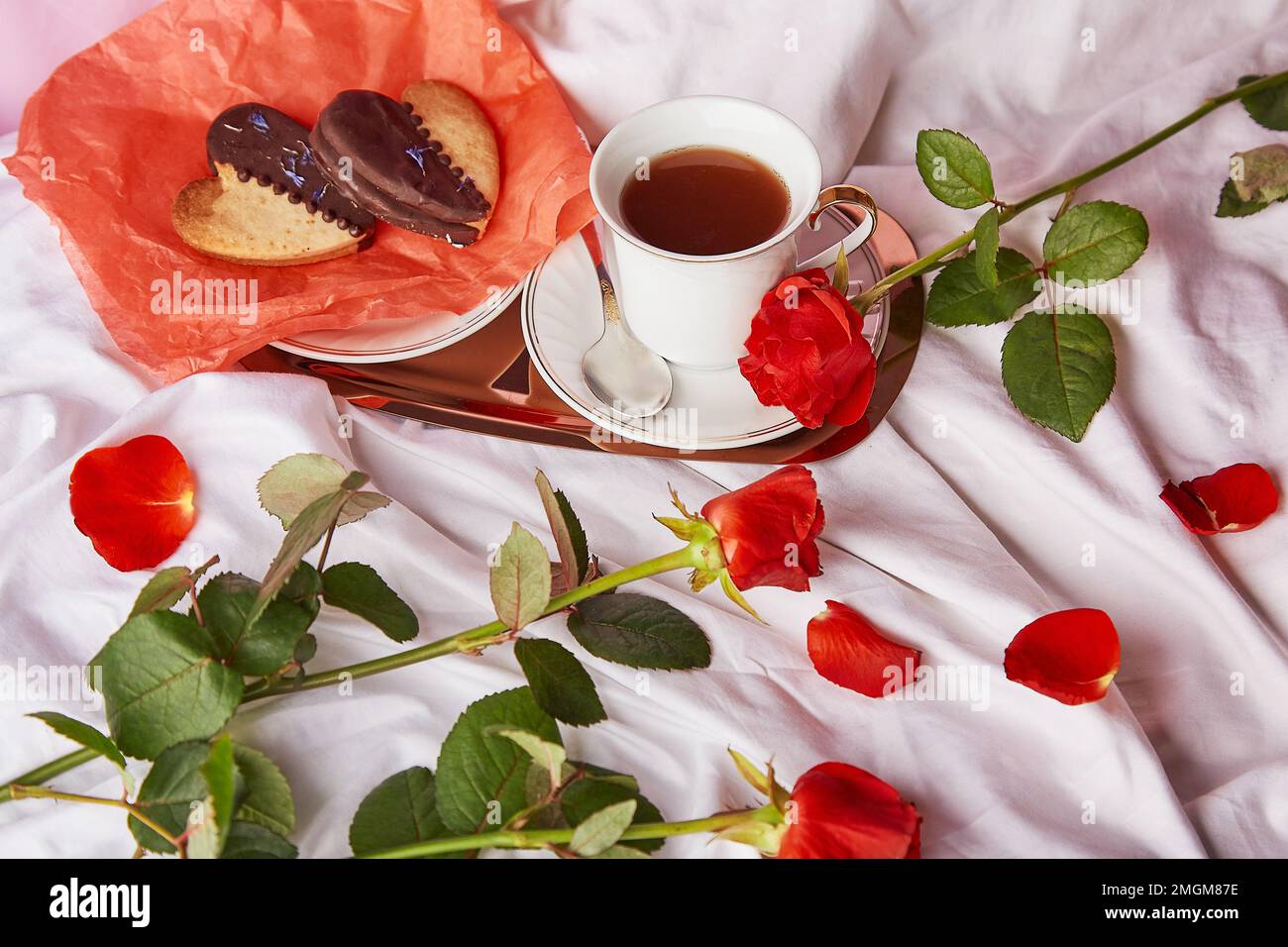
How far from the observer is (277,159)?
100cm

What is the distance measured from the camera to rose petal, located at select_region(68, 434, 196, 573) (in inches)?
31.0

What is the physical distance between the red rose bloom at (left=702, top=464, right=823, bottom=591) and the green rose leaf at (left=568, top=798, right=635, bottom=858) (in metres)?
0.17

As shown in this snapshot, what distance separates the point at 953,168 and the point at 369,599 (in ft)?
1.91

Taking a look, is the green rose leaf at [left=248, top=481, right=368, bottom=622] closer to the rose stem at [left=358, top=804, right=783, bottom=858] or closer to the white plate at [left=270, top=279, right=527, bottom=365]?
the rose stem at [left=358, top=804, right=783, bottom=858]

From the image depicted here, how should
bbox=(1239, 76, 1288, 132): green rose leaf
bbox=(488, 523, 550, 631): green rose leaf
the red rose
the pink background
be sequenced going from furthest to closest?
the pink background
bbox=(1239, 76, 1288, 132): green rose leaf
the red rose
bbox=(488, 523, 550, 631): green rose leaf

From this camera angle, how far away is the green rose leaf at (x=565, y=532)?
695 millimetres

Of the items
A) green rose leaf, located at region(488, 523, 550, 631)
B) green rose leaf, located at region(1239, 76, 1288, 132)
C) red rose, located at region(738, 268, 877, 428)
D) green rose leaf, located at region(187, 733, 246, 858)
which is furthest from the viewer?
green rose leaf, located at region(1239, 76, 1288, 132)

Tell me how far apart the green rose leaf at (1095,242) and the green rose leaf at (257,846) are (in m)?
0.72

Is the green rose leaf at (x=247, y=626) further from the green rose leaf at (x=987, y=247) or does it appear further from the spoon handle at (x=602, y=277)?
the green rose leaf at (x=987, y=247)

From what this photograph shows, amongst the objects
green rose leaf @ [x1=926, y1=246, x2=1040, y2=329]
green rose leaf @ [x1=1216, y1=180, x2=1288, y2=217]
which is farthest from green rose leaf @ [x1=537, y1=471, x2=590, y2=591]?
green rose leaf @ [x1=1216, y1=180, x2=1288, y2=217]

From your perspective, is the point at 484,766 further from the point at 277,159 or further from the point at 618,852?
the point at 277,159

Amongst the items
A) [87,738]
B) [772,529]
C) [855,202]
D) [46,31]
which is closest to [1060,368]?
[855,202]

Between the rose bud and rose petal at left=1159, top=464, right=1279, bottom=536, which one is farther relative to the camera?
rose petal at left=1159, top=464, right=1279, bottom=536

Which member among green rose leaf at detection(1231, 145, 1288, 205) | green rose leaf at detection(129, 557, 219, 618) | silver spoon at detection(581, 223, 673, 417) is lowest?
green rose leaf at detection(129, 557, 219, 618)
